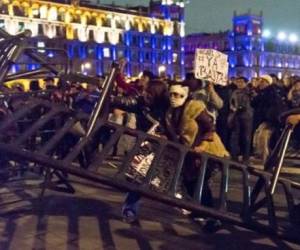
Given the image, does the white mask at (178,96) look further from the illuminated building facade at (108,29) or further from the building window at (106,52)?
the building window at (106,52)

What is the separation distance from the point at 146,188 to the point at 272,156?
135 centimetres

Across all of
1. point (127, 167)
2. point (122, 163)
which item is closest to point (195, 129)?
point (122, 163)

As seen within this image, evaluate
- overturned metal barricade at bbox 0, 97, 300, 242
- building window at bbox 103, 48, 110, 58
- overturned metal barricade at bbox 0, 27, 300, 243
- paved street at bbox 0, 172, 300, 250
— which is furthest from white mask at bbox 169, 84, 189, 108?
building window at bbox 103, 48, 110, 58

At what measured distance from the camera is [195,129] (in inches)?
262

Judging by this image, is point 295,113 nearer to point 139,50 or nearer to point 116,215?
point 116,215

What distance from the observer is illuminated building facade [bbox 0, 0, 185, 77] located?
3829 inches

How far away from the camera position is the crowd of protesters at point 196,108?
670 cm

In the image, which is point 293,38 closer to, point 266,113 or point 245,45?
point 245,45

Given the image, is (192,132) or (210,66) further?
(210,66)

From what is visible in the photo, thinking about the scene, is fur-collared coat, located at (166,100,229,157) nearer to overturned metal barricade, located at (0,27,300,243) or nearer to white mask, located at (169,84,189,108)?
white mask, located at (169,84,189,108)

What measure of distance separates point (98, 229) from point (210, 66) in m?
3.20

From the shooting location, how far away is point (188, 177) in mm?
6555

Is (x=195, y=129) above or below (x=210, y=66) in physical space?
below

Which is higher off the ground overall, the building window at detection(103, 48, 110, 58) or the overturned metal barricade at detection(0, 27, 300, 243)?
the building window at detection(103, 48, 110, 58)
